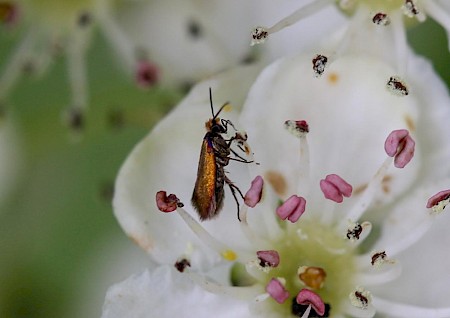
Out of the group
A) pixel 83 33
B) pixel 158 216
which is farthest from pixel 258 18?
pixel 158 216

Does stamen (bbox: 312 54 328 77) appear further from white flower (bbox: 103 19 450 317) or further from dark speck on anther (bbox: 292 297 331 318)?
dark speck on anther (bbox: 292 297 331 318)

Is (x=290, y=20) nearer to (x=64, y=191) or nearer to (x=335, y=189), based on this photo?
(x=335, y=189)

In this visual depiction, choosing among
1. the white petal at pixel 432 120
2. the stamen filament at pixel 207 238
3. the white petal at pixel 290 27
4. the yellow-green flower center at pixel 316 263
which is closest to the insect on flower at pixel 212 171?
the stamen filament at pixel 207 238

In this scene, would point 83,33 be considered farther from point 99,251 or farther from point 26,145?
point 99,251

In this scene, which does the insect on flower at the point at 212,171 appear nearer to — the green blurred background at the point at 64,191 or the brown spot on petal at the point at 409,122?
the brown spot on petal at the point at 409,122

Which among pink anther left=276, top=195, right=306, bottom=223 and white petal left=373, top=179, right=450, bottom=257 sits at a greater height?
white petal left=373, top=179, right=450, bottom=257

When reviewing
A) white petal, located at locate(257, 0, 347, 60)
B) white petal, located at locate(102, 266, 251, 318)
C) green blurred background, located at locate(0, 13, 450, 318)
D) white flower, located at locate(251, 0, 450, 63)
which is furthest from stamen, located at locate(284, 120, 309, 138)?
green blurred background, located at locate(0, 13, 450, 318)

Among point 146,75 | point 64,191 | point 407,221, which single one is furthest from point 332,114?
point 64,191
